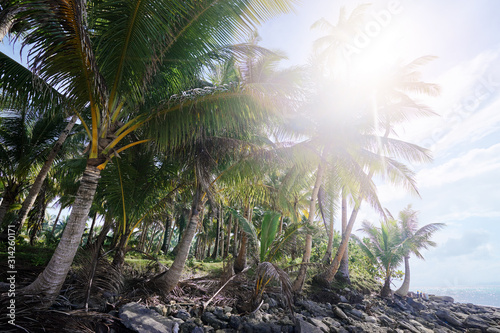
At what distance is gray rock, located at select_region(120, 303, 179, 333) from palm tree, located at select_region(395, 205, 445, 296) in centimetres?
1497

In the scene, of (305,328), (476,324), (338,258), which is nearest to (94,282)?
(305,328)

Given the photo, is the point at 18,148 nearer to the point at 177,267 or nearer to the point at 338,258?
the point at 177,267

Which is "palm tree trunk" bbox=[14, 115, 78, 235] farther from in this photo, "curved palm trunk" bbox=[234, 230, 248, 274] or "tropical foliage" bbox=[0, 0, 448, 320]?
"curved palm trunk" bbox=[234, 230, 248, 274]

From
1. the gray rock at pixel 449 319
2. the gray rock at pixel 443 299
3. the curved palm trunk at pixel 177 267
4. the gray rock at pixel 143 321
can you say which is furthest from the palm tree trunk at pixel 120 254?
the gray rock at pixel 443 299

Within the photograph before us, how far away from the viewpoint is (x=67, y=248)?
13.1 ft

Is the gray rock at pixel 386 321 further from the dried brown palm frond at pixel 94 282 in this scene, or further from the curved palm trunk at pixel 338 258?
the dried brown palm frond at pixel 94 282

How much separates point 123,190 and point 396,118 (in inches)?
479

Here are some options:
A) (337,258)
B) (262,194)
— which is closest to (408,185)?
(337,258)

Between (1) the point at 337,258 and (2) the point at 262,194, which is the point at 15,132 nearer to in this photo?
(2) the point at 262,194

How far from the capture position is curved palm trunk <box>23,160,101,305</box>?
3791mm

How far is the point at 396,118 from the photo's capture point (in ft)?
37.0

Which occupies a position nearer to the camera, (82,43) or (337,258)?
(82,43)

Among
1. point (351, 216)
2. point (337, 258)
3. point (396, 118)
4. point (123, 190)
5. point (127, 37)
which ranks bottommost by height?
point (337, 258)

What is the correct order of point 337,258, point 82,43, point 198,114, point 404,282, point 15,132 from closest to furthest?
1. point 82,43
2. point 198,114
3. point 15,132
4. point 337,258
5. point 404,282
